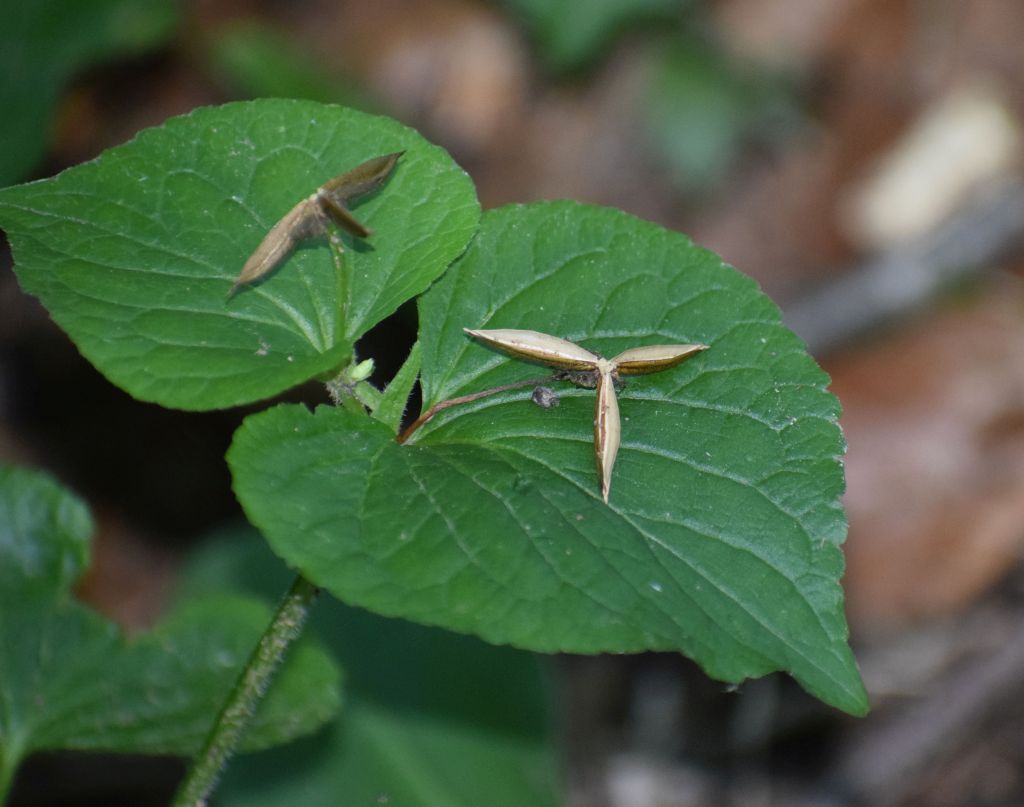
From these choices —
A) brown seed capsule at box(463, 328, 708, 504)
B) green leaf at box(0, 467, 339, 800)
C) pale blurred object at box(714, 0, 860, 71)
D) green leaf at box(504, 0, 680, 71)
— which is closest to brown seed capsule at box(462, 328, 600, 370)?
brown seed capsule at box(463, 328, 708, 504)

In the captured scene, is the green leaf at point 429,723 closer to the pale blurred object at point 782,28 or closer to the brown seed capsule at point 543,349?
the brown seed capsule at point 543,349

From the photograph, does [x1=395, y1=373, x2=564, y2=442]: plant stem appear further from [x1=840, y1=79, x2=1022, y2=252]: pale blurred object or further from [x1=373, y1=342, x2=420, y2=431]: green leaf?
[x1=840, y1=79, x2=1022, y2=252]: pale blurred object

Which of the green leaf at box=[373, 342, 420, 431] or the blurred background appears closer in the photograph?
the green leaf at box=[373, 342, 420, 431]

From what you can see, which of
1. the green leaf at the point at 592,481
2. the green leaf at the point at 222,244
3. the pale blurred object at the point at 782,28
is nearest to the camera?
the green leaf at the point at 592,481

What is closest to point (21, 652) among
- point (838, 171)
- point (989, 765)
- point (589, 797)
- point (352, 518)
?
point (352, 518)

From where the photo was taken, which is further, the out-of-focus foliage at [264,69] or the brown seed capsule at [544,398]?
the out-of-focus foliage at [264,69]

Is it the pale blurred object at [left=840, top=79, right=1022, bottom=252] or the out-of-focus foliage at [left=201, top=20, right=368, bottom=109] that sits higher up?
the pale blurred object at [left=840, top=79, right=1022, bottom=252]

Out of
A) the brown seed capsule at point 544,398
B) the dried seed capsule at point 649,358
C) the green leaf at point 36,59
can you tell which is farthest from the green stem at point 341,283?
the green leaf at point 36,59

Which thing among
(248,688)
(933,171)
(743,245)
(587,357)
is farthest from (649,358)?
(933,171)
